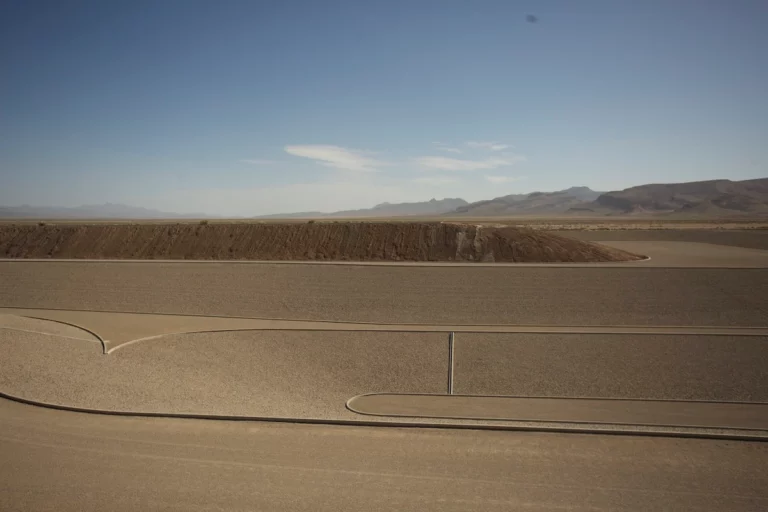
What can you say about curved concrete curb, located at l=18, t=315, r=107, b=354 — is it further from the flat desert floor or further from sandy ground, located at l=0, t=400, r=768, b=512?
sandy ground, located at l=0, t=400, r=768, b=512

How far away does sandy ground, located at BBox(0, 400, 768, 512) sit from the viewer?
8.38 m

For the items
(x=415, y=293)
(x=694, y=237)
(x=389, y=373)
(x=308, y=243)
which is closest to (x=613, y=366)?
(x=389, y=373)

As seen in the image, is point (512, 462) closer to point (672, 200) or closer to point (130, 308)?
point (130, 308)

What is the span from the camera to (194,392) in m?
14.0

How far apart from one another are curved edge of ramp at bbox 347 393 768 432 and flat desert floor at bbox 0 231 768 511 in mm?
88

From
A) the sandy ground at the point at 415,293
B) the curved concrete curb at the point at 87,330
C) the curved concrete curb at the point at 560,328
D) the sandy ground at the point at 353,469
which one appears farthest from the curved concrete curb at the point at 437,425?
the sandy ground at the point at 415,293

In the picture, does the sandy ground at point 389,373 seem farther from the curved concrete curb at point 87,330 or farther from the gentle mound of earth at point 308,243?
the gentle mound of earth at point 308,243

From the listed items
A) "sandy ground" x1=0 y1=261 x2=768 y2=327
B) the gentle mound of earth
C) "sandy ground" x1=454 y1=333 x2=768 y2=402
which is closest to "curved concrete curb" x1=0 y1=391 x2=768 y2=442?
"sandy ground" x1=454 y1=333 x2=768 y2=402

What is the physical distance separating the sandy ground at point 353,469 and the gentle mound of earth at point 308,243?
81.3ft

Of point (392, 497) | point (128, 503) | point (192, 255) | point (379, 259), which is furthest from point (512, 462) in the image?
point (192, 255)

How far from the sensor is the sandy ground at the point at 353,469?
8.38 metres

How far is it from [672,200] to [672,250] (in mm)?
178055

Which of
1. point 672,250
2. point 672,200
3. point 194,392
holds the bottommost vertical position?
point 194,392

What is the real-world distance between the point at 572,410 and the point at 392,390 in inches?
190
